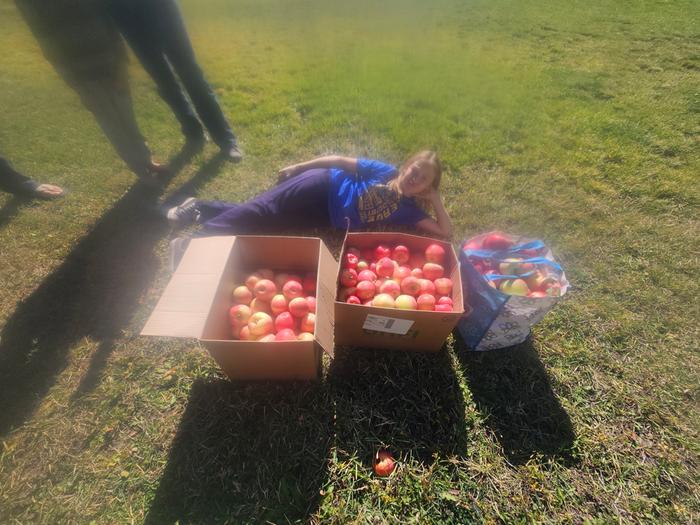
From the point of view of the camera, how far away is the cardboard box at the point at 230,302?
6.00 feet

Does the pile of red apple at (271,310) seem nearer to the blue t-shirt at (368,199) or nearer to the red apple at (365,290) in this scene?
the red apple at (365,290)

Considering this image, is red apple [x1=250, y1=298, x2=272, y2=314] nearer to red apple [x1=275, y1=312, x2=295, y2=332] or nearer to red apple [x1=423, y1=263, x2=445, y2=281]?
→ red apple [x1=275, y1=312, x2=295, y2=332]

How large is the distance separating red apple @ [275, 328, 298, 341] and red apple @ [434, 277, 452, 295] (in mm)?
1041

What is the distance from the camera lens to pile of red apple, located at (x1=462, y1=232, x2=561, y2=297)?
212 cm

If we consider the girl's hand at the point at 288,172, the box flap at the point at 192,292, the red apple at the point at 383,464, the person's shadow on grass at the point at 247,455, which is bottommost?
the red apple at the point at 383,464

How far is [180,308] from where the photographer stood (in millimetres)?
1956

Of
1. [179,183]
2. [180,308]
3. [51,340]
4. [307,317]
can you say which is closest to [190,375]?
[180,308]

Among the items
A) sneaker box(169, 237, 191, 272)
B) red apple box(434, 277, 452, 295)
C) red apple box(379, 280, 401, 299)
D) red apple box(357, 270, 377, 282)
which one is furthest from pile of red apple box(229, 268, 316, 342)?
red apple box(434, 277, 452, 295)

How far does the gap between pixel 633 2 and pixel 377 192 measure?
44.6ft

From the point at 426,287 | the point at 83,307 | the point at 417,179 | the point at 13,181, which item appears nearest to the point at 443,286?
the point at 426,287

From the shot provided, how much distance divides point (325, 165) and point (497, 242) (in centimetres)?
174

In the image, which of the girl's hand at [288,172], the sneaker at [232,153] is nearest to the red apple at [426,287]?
the girl's hand at [288,172]

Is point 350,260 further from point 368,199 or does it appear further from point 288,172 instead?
point 288,172

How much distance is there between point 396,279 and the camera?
237 centimetres
